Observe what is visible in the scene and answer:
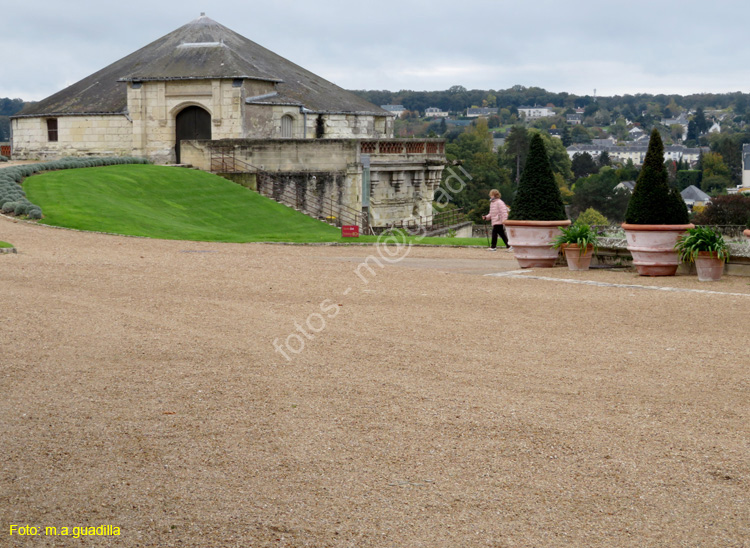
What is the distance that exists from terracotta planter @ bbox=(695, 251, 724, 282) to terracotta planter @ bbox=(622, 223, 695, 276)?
0.67 meters

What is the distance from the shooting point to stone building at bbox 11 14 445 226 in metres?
38.0

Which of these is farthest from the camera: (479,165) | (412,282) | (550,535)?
(479,165)

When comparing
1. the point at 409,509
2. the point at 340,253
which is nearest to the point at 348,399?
the point at 409,509

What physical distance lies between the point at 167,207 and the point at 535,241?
1595 centimetres

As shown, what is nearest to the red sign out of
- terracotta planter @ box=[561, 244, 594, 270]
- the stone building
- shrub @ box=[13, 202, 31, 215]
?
shrub @ box=[13, 202, 31, 215]

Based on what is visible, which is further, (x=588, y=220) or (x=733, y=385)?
(x=588, y=220)

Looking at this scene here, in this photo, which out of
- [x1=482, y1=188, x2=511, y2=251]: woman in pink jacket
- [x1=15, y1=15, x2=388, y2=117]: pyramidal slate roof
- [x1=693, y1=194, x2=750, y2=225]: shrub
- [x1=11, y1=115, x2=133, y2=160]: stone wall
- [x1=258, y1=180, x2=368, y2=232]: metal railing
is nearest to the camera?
[x1=482, y1=188, x2=511, y2=251]: woman in pink jacket

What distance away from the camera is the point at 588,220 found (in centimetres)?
11219

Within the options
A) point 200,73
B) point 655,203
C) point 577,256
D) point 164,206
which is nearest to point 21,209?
point 164,206

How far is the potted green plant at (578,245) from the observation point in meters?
17.4

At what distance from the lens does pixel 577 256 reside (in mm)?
17469

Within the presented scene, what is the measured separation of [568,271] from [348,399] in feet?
32.8

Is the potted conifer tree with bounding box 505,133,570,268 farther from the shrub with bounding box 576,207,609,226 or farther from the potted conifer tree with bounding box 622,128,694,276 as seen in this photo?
the shrub with bounding box 576,207,609,226

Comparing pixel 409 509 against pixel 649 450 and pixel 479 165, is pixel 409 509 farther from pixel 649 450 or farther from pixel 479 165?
pixel 479 165
